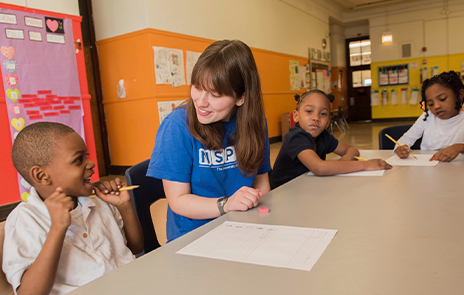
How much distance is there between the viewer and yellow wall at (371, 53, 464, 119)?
30.8 ft

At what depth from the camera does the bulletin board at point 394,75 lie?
9.95 meters

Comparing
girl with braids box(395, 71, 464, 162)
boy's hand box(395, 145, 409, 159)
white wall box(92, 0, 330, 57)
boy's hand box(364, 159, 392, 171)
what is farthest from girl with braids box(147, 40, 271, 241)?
white wall box(92, 0, 330, 57)

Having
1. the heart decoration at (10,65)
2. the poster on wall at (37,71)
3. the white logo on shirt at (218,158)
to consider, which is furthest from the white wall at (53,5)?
the white logo on shirt at (218,158)

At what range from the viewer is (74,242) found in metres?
0.91

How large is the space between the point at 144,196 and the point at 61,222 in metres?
0.40

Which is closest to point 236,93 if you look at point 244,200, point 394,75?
point 244,200

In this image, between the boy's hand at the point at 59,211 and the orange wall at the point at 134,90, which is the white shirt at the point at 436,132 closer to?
the boy's hand at the point at 59,211

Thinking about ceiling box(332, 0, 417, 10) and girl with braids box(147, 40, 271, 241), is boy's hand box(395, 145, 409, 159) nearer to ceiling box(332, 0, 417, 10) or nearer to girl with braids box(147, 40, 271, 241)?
girl with braids box(147, 40, 271, 241)

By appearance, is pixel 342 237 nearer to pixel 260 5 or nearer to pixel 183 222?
pixel 183 222

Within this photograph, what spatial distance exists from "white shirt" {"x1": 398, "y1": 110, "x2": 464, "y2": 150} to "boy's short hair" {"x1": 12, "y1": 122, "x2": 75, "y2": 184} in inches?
76.1

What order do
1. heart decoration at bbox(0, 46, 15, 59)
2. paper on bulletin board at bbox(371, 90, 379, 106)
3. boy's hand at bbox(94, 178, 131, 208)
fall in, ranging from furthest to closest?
paper on bulletin board at bbox(371, 90, 379, 106), heart decoration at bbox(0, 46, 15, 59), boy's hand at bbox(94, 178, 131, 208)

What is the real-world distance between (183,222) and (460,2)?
10864 mm

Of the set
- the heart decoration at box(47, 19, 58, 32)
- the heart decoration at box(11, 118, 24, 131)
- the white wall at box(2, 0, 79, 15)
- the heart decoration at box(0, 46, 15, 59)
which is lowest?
the heart decoration at box(11, 118, 24, 131)

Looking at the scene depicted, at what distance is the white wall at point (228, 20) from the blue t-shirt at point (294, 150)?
327 centimetres
